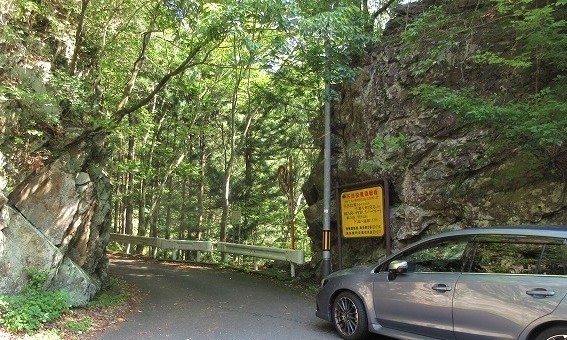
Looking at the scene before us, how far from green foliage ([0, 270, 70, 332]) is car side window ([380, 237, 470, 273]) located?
214 inches

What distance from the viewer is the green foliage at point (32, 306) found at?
249 inches

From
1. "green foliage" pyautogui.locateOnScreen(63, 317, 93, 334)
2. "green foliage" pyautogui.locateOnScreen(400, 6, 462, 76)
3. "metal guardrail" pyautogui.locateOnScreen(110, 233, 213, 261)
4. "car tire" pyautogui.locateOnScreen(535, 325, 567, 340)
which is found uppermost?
"green foliage" pyautogui.locateOnScreen(400, 6, 462, 76)

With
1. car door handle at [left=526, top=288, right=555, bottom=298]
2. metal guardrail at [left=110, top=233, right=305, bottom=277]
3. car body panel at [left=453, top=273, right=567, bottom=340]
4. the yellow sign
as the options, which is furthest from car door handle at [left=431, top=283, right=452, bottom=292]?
metal guardrail at [left=110, top=233, right=305, bottom=277]

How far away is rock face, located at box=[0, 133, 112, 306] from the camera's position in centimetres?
752

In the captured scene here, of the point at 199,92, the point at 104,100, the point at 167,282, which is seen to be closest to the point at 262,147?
the point at 199,92

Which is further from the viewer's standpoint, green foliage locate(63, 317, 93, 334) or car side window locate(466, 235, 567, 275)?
green foliage locate(63, 317, 93, 334)

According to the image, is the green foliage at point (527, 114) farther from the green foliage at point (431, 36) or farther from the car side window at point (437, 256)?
the car side window at point (437, 256)

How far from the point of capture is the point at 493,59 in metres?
6.99

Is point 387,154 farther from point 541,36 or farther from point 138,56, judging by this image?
point 138,56

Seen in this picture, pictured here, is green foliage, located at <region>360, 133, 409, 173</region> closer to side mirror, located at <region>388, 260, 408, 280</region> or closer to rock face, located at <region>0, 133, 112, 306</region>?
side mirror, located at <region>388, 260, 408, 280</region>

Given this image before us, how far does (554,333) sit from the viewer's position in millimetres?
4258

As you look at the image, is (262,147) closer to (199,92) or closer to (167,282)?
(199,92)

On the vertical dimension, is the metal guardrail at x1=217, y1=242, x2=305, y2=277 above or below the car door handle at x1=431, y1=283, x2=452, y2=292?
above

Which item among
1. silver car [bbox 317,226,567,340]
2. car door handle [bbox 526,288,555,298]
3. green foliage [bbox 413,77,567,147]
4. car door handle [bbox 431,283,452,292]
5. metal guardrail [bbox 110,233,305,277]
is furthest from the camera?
metal guardrail [bbox 110,233,305,277]
